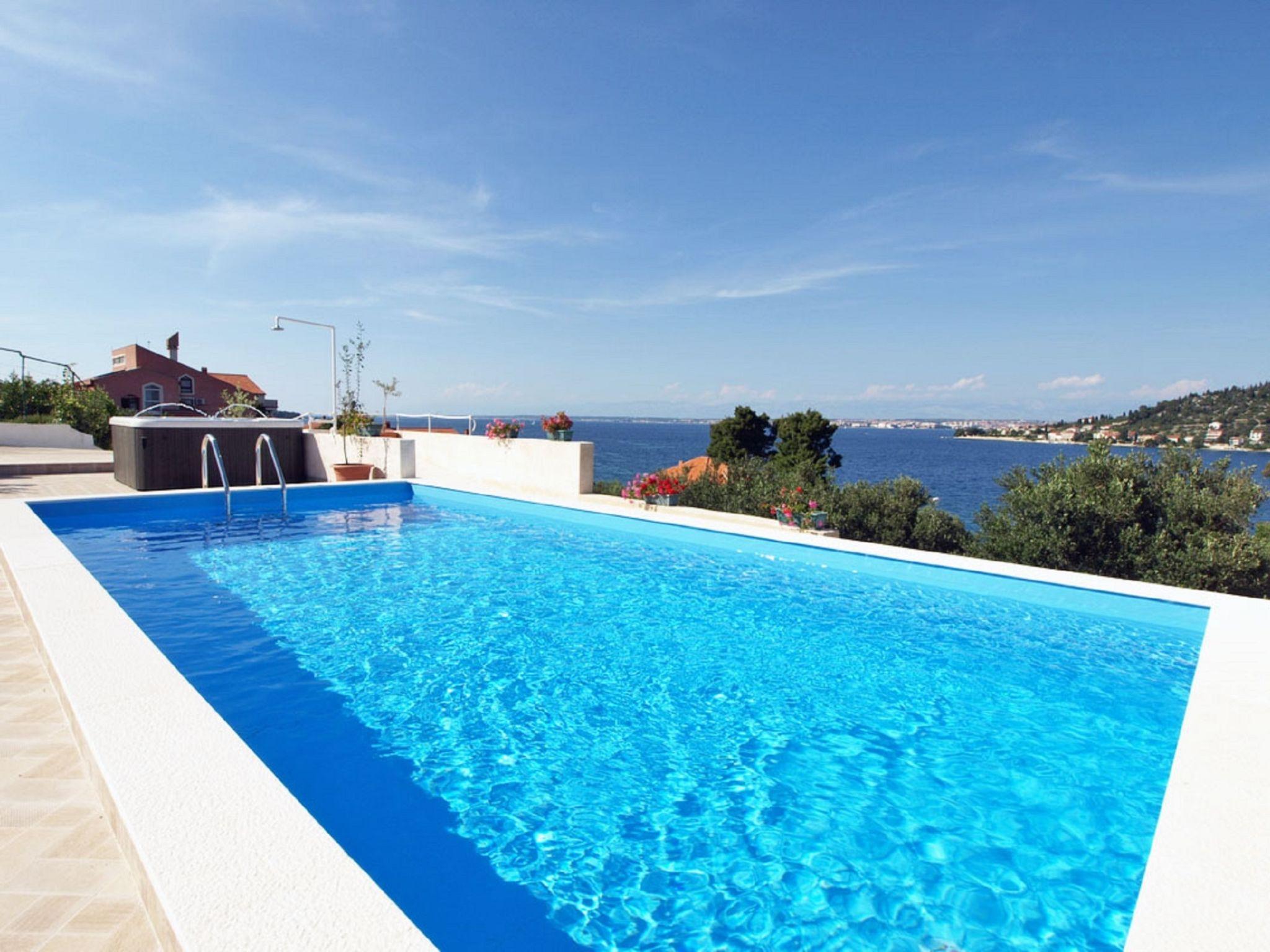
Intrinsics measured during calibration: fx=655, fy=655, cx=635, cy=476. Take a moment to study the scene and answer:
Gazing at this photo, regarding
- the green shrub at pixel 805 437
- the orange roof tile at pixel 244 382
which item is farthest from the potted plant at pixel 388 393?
the orange roof tile at pixel 244 382

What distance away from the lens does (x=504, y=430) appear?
1063 centimetres

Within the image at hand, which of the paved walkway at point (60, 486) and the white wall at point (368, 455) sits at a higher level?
the white wall at point (368, 455)

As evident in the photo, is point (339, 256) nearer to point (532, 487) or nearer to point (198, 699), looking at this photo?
point (532, 487)

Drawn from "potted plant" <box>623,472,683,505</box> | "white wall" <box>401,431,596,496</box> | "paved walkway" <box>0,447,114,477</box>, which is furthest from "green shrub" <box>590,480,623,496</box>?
"paved walkway" <box>0,447,114,477</box>

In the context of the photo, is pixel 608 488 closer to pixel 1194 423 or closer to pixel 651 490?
pixel 651 490

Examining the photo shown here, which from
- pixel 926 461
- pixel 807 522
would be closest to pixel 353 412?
pixel 807 522

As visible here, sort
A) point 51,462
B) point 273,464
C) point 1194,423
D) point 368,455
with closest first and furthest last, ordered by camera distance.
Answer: point 273,464 → point 368,455 → point 51,462 → point 1194,423

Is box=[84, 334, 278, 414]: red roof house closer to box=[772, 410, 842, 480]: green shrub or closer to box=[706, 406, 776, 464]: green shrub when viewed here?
box=[706, 406, 776, 464]: green shrub

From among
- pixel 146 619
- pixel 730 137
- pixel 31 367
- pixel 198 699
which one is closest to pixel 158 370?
pixel 31 367

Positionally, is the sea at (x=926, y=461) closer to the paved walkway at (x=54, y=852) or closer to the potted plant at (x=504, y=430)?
the potted plant at (x=504, y=430)

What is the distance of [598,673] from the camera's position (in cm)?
387

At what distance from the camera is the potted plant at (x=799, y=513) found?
23.7 ft

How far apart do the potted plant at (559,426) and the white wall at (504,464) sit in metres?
0.22

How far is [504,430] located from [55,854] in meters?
9.07
